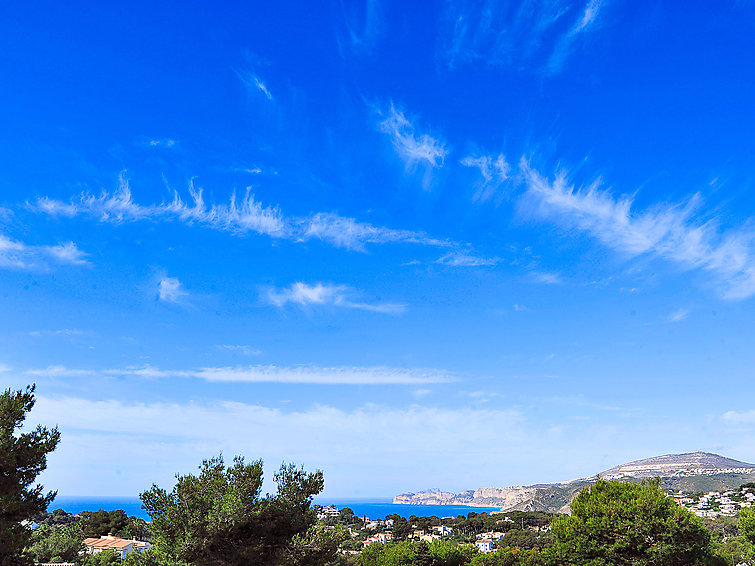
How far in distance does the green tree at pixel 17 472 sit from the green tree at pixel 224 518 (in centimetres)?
296

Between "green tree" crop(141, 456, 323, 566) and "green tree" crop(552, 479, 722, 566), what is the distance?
16.3 metres

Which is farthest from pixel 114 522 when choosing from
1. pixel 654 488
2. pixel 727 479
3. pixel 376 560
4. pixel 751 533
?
pixel 727 479

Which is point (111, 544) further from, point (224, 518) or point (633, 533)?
point (633, 533)

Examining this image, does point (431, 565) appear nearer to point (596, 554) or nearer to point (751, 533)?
point (596, 554)

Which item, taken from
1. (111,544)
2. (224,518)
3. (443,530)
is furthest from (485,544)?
(224,518)

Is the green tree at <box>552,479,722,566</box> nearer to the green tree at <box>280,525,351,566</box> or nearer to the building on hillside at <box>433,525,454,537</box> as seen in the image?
the green tree at <box>280,525,351,566</box>

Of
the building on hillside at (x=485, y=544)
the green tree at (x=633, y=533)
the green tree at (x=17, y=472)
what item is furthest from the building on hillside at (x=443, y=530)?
the green tree at (x=17, y=472)

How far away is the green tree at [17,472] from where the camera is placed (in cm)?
1375

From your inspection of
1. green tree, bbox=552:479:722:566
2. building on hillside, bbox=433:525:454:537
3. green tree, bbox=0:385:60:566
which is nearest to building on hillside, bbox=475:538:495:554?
building on hillside, bbox=433:525:454:537

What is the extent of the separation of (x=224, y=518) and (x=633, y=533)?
1957 centimetres

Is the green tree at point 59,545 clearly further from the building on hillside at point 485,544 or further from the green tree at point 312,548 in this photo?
the building on hillside at point 485,544

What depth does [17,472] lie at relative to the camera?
14398mm

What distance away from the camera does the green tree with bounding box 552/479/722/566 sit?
2427 cm

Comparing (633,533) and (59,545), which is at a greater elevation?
(59,545)
